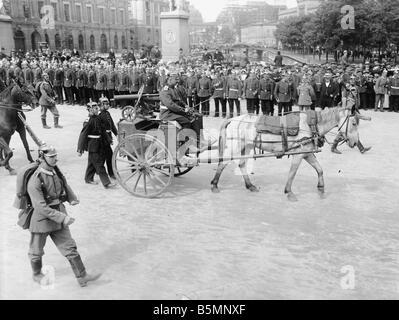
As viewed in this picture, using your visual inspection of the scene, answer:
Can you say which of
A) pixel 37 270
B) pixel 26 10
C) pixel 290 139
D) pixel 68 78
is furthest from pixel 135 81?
pixel 26 10

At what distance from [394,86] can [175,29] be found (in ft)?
54.5

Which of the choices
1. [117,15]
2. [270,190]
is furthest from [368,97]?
[117,15]

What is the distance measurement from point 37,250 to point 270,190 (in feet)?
15.6

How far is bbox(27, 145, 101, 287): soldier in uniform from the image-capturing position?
194 inches

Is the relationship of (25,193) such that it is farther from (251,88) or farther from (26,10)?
(26,10)

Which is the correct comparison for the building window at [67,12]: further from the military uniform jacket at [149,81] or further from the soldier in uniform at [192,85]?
the soldier in uniform at [192,85]

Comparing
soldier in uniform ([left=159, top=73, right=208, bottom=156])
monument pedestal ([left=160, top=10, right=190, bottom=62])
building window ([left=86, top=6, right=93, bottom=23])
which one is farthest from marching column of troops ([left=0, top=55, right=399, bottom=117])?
building window ([left=86, top=6, right=93, bottom=23])

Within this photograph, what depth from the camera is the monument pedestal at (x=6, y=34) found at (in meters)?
29.8

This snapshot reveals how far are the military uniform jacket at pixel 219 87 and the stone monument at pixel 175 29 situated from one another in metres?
14.0

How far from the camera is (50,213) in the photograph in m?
4.91

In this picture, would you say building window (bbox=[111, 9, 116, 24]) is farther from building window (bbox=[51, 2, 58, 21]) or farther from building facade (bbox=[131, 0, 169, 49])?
building window (bbox=[51, 2, 58, 21])

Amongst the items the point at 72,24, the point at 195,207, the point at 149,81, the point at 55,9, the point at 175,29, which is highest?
the point at 55,9

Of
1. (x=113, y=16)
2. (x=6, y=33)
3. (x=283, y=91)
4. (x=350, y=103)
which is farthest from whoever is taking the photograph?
(x=113, y=16)

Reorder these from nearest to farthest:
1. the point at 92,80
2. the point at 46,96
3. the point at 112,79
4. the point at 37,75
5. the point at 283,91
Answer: the point at 46,96 → the point at 283,91 → the point at 112,79 → the point at 92,80 → the point at 37,75
